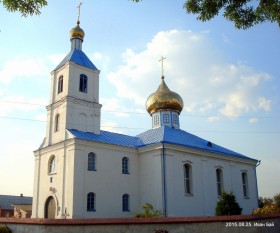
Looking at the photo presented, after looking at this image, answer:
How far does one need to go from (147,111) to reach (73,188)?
12.3 m

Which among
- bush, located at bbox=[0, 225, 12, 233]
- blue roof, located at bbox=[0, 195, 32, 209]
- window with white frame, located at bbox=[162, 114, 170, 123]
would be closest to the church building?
window with white frame, located at bbox=[162, 114, 170, 123]

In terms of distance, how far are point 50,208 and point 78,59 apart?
10.4 m

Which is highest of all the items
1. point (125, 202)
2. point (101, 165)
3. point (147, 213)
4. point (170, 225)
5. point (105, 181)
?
point (101, 165)

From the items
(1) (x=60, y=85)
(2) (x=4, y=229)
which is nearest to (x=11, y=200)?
(1) (x=60, y=85)

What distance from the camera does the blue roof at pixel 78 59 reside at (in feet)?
79.2

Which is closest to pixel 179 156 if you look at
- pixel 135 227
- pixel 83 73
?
pixel 83 73

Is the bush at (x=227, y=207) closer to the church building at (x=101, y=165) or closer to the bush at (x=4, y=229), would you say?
the church building at (x=101, y=165)

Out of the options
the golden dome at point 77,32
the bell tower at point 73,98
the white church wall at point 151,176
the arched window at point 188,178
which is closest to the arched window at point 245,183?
the arched window at point 188,178

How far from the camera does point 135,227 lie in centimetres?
1023

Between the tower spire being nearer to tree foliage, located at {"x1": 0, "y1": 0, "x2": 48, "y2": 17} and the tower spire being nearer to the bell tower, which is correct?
the bell tower

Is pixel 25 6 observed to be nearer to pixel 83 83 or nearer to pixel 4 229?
pixel 4 229

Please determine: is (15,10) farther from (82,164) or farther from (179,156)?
(179,156)

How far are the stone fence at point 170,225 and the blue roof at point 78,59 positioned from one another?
48.4 ft

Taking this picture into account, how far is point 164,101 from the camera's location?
1139 inches
